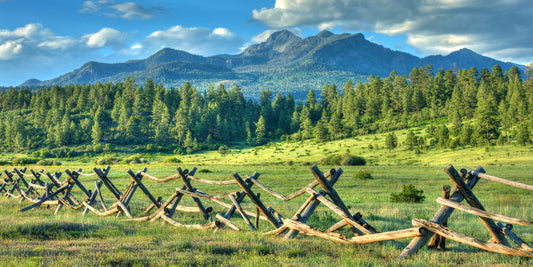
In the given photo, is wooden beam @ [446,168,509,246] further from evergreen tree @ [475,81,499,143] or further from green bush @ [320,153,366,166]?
evergreen tree @ [475,81,499,143]

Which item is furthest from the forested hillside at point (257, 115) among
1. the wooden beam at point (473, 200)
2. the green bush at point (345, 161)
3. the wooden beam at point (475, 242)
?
the wooden beam at point (475, 242)

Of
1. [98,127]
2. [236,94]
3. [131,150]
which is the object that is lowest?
[131,150]

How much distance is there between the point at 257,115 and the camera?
166m

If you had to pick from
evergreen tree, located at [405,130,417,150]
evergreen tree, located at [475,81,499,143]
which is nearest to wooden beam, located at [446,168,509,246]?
evergreen tree, located at [405,130,417,150]

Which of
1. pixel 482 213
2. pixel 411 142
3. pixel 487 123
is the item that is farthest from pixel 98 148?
pixel 482 213

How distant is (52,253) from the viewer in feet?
20.6

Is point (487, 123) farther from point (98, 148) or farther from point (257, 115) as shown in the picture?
point (98, 148)

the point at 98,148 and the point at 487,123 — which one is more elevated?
the point at 487,123

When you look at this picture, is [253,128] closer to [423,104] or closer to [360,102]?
[360,102]

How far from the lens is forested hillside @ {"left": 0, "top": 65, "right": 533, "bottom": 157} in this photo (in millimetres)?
90938

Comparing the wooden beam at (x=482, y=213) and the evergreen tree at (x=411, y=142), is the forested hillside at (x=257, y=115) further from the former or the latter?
the wooden beam at (x=482, y=213)

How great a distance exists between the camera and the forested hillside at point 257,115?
9094 cm

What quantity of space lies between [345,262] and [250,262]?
5.41ft

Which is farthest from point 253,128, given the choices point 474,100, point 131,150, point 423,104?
point 474,100
